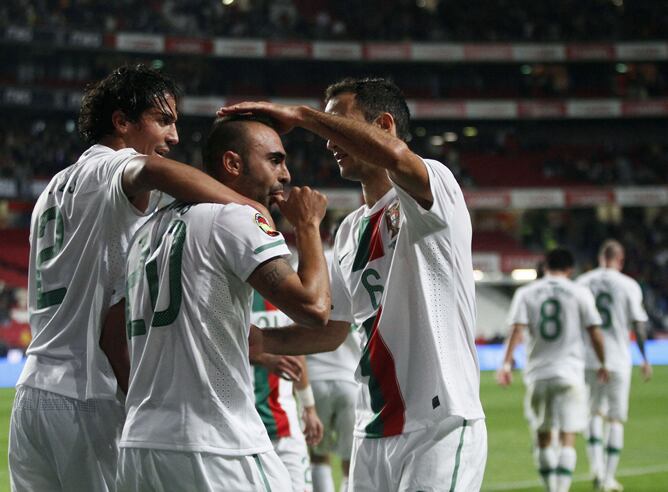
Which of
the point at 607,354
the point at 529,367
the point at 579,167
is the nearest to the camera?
the point at 529,367

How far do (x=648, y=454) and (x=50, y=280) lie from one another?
974 cm

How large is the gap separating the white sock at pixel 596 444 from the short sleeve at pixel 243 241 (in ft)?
24.9

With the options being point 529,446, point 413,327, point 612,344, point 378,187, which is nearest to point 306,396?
point 378,187

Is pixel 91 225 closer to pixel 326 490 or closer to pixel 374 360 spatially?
pixel 374 360

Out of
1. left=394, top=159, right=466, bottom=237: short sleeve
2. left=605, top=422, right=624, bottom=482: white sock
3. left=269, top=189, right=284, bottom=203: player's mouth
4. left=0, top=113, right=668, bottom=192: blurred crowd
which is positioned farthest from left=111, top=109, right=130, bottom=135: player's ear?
left=0, top=113, right=668, bottom=192: blurred crowd

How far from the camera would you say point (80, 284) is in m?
3.70

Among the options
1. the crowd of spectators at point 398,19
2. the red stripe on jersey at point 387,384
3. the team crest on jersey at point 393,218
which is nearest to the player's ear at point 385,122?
the team crest on jersey at point 393,218

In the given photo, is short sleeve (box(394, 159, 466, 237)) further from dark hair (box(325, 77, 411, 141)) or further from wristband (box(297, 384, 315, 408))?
wristband (box(297, 384, 315, 408))

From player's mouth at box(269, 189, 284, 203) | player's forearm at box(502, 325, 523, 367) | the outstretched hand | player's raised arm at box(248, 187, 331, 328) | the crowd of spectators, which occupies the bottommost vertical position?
player's forearm at box(502, 325, 523, 367)

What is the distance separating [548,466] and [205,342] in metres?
6.34

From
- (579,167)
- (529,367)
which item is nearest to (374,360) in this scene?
(529,367)

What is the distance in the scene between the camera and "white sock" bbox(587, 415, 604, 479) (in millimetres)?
9836

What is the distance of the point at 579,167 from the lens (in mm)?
41125

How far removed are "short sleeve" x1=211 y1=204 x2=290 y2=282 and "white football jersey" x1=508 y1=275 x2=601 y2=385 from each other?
21.9 ft
